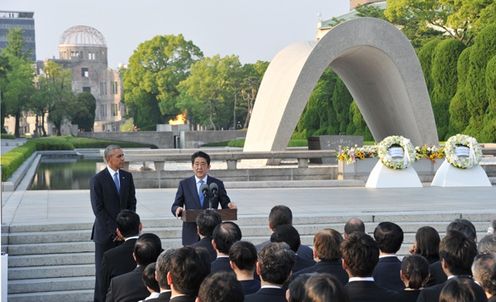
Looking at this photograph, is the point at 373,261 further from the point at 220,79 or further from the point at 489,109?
the point at 220,79

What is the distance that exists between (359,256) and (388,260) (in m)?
0.94

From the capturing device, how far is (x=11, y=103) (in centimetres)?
6425

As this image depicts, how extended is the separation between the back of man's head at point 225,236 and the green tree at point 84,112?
64.6m

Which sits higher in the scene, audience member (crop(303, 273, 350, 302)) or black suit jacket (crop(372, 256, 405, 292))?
audience member (crop(303, 273, 350, 302))

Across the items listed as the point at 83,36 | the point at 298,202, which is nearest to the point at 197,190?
the point at 298,202

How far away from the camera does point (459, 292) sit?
3.95 metres

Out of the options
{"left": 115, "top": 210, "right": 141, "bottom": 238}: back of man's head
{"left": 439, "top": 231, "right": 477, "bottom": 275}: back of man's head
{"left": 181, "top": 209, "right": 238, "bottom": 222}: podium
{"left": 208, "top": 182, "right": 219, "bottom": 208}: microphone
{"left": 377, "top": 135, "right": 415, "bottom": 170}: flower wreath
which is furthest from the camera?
{"left": 377, "top": 135, "right": 415, "bottom": 170}: flower wreath

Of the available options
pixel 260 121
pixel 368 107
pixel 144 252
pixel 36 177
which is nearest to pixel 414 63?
pixel 368 107

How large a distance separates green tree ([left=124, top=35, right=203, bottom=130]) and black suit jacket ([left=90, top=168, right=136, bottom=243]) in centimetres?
6513

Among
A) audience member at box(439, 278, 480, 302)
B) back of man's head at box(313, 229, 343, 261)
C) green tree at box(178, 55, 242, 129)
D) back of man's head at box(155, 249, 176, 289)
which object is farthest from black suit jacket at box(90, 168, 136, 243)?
green tree at box(178, 55, 242, 129)

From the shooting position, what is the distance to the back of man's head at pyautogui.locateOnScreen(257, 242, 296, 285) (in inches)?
187

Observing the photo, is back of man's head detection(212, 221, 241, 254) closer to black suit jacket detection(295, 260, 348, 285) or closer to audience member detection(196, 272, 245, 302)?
black suit jacket detection(295, 260, 348, 285)

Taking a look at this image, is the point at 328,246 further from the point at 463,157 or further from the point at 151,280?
the point at 463,157

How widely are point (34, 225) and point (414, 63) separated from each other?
13424 mm
